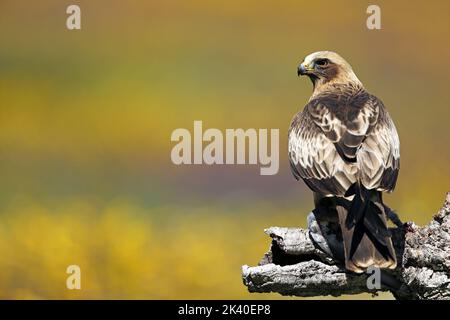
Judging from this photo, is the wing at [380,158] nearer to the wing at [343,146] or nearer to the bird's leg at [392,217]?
the wing at [343,146]

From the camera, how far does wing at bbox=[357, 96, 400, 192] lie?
27.7ft

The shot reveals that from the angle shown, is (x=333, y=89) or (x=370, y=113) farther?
(x=333, y=89)

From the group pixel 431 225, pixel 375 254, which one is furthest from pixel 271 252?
pixel 431 225

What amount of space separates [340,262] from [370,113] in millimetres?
1916

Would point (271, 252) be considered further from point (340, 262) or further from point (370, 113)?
point (370, 113)

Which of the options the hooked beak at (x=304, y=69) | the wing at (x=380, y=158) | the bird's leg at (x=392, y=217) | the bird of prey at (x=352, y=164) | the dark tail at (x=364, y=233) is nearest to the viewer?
the dark tail at (x=364, y=233)

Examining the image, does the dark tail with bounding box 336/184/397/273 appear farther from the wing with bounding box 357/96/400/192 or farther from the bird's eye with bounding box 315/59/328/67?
the bird's eye with bounding box 315/59/328/67

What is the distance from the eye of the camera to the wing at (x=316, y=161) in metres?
8.45

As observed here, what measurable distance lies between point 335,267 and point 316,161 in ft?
3.91

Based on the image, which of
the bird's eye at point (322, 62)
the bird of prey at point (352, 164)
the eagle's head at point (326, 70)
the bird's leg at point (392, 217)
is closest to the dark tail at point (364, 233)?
the bird of prey at point (352, 164)

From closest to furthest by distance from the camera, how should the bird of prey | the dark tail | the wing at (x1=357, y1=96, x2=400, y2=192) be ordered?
the dark tail → the bird of prey → the wing at (x1=357, y1=96, x2=400, y2=192)

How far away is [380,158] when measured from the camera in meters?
8.68

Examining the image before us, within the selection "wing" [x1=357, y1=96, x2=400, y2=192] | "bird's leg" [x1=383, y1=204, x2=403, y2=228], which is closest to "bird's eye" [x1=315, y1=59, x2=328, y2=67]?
"wing" [x1=357, y1=96, x2=400, y2=192]

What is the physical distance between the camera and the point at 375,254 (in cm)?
803
